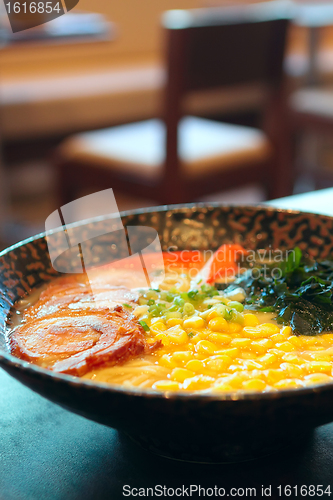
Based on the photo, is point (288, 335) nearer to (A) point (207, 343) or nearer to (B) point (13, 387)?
(A) point (207, 343)

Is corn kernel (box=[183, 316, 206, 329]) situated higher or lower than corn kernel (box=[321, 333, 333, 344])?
higher

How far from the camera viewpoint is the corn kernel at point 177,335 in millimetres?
1184

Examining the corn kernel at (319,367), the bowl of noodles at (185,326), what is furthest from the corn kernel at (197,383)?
the corn kernel at (319,367)

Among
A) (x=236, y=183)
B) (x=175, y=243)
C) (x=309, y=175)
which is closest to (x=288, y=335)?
(x=175, y=243)

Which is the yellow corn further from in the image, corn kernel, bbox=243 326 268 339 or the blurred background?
the blurred background

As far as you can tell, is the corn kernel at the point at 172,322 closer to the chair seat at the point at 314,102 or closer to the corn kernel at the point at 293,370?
the corn kernel at the point at 293,370

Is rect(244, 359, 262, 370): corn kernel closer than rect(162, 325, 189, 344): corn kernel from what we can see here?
Yes

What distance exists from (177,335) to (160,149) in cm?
254

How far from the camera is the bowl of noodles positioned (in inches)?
30.6

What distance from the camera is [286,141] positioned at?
3.93 metres

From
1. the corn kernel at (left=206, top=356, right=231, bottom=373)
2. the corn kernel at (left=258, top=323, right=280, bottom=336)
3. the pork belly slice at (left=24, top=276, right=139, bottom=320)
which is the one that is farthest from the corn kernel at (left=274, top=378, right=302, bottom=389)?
the pork belly slice at (left=24, top=276, right=139, bottom=320)

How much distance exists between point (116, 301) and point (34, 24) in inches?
116

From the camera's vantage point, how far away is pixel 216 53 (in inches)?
128

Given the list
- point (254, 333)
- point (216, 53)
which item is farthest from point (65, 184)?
point (254, 333)
